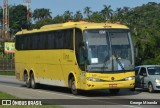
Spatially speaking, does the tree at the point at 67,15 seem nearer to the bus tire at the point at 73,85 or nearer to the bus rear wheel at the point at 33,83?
the bus rear wheel at the point at 33,83

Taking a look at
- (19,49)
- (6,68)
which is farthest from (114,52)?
(6,68)

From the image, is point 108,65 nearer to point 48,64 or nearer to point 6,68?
point 48,64

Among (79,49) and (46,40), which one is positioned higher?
(46,40)

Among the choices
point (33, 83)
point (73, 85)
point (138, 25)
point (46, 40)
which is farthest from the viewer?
point (138, 25)

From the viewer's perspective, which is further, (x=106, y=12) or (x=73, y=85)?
(x=106, y=12)

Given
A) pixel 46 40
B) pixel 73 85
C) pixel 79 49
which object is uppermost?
pixel 46 40

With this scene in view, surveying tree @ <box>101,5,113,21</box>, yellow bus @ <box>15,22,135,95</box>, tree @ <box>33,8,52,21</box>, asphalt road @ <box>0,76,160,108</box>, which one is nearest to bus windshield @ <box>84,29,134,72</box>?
yellow bus @ <box>15,22,135,95</box>

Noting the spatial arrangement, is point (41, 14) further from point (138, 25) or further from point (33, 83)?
point (33, 83)

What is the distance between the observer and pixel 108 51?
2169 centimetres

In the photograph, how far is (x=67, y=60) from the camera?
931 inches

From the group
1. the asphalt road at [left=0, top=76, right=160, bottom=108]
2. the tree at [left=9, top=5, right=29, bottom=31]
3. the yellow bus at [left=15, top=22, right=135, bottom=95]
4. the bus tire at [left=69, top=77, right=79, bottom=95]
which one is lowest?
the asphalt road at [left=0, top=76, right=160, bottom=108]

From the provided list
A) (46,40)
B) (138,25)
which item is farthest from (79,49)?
(138,25)

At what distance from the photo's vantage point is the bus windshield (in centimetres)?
2145

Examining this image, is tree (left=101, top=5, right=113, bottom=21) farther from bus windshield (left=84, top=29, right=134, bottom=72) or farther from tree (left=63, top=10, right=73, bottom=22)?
bus windshield (left=84, top=29, right=134, bottom=72)
